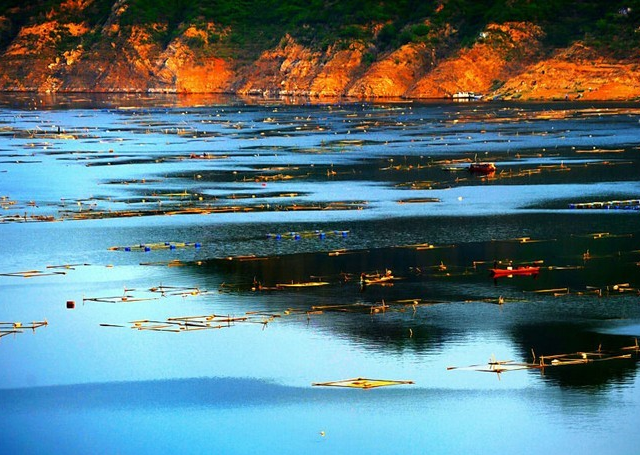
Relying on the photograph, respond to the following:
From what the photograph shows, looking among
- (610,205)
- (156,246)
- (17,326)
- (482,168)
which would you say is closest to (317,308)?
(17,326)

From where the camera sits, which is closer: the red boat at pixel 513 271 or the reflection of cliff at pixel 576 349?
the reflection of cliff at pixel 576 349

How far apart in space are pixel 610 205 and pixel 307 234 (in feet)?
71.8

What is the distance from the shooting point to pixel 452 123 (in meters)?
178

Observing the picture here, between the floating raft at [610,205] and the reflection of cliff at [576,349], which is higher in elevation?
the floating raft at [610,205]

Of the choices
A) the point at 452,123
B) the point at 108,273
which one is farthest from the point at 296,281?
the point at 452,123

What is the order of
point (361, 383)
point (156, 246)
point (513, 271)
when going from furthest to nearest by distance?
point (156, 246) < point (513, 271) < point (361, 383)

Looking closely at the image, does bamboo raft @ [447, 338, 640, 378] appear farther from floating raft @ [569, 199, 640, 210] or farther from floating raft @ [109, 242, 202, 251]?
floating raft @ [569, 199, 640, 210]

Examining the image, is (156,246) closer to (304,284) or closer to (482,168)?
(304,284)

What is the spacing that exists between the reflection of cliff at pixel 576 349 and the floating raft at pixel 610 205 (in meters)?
34.5

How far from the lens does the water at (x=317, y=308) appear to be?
159ft

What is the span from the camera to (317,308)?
63.9 m

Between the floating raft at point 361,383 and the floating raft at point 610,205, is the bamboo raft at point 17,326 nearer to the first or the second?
the floating raft at point 361,383

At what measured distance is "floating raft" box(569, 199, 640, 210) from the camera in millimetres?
92812

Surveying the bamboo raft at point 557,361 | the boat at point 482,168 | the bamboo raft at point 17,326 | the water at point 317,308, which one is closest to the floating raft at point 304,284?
the water at point 317,308
